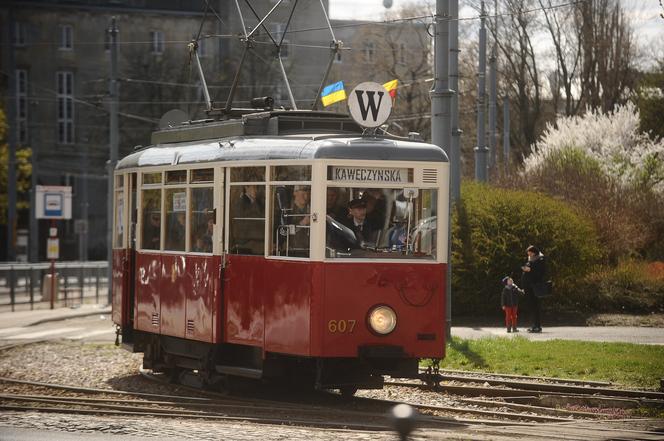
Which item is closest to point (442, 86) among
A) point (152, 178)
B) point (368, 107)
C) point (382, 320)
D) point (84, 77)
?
point (152, 178)

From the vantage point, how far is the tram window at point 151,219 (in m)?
17.0

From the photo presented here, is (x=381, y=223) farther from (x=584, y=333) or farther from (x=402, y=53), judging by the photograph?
(x=402, y=53)

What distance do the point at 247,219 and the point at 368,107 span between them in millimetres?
1793

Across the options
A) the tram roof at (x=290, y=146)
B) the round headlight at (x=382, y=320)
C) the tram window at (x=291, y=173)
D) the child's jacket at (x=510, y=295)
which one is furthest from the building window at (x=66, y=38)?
the round headlight at (x=382, y=320)

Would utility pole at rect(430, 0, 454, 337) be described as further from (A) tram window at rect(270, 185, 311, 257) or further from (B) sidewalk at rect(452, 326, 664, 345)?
(A) tram window at rect(270, 185, 311, 257)

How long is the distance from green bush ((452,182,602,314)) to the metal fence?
1368 centimetres

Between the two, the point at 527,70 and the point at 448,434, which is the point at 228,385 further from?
the point at 527,70

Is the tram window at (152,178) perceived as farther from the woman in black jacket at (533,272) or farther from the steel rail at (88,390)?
the woman in black jacket at (533,272)

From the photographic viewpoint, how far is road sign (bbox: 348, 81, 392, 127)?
14.7 meters

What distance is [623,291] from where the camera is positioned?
2731cm

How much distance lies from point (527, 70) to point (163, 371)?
143 ft

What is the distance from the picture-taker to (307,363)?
47.1 ft

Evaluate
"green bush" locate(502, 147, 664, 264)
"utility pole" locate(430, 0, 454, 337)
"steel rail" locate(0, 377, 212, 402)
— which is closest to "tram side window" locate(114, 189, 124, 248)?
"steel rail" locate(0, 377, 212, 402)

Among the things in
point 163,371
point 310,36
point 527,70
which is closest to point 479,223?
point 163,371
